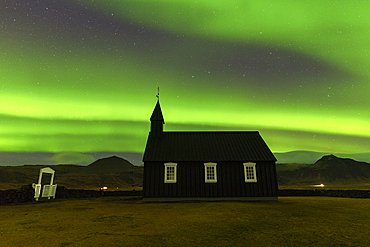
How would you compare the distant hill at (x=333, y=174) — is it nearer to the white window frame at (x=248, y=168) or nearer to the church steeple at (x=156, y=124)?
the white window frame at (x=248, y=168)

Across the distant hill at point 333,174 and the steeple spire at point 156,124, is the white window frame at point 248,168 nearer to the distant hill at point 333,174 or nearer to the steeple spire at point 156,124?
the steeple spire at point 156,124

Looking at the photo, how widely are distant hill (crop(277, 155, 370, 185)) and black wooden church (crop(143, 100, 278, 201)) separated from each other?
226 ft

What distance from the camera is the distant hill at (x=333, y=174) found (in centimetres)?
8356

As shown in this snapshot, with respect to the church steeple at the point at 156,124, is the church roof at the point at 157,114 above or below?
above

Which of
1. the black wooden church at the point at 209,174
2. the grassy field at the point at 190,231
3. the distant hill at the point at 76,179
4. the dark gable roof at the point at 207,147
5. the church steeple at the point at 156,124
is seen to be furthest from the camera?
the distant hill at the point at 76,179

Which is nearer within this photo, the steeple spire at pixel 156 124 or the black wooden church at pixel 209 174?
the black wooden church at pixel 209 174

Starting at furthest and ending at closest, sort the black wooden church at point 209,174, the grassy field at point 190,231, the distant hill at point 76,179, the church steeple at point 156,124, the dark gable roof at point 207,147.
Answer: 1. the distant hill at point 76,179
2. the church steeple at point 156,124
3. the dark gable roof at point 207,147
4. the black wooden church at point 209,174
5. the grassy field at point 190,231

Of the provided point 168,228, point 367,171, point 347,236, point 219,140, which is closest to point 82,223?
point 168,228

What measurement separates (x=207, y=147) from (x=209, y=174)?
11.5ft

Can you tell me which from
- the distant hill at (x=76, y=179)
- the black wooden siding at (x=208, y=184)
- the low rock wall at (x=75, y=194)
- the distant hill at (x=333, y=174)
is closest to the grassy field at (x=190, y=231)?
the black wooden siding at (x=208, y=184)

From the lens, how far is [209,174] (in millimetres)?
22047

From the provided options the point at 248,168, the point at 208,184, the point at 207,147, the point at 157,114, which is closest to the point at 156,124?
the point at 157,114

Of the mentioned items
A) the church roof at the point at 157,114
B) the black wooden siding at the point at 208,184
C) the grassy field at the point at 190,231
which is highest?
the church roof at the point at 157,114

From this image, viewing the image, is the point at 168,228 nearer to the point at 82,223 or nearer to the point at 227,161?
the point at 82,223
